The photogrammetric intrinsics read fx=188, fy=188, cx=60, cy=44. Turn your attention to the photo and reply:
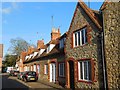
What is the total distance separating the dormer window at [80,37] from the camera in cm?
1691

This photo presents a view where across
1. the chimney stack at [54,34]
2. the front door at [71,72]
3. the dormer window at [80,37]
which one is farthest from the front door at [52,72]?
the chimney stack at [54,34]

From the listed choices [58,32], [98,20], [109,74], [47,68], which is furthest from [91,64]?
[58,32]

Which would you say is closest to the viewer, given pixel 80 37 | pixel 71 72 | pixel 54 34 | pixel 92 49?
pixel 92 49

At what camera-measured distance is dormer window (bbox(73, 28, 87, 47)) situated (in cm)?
1691

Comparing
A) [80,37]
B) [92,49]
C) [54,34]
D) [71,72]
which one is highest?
[54,34]

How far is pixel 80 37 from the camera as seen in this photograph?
17672mm

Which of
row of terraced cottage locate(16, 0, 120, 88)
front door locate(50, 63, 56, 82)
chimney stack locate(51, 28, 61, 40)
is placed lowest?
front door locate(50, 63, 56, 82)

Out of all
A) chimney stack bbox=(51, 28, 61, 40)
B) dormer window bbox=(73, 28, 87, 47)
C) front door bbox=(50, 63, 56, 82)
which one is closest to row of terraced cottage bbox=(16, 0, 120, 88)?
dormer window bbox=(73, 28, 87, 47)

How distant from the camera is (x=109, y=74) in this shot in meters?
13.1

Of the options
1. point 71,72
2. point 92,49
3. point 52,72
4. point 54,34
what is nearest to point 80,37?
point 92,49

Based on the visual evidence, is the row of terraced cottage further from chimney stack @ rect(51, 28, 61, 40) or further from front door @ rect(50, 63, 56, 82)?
chimney stack @ rect(51, 28, 61, 40)

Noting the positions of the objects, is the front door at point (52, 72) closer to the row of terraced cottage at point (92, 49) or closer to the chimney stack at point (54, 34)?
the row of terraced cottage at point (92, 49)

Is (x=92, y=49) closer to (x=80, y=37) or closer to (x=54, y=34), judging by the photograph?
(x=80, y=37)

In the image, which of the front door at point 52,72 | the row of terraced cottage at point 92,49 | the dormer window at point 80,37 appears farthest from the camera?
the front door at point 52,72
